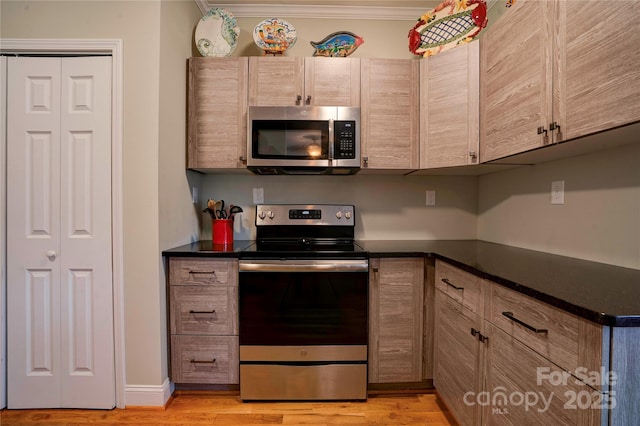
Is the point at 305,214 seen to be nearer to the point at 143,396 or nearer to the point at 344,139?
the point at 344,139

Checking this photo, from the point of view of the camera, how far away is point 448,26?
1853 mm

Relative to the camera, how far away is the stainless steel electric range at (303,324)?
65.5 inches

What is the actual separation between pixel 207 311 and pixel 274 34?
6.16 ft

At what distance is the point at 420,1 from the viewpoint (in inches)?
84.2

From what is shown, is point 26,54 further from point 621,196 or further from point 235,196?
point 621,196

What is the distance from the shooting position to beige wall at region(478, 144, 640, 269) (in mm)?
1188

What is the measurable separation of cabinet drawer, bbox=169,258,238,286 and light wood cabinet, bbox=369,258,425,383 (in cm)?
84

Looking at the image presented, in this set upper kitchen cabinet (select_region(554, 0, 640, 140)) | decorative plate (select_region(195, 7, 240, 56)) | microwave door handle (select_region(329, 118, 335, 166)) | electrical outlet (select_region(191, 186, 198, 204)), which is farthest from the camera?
electrical outlet (select_region(191, 186, 198, 204))

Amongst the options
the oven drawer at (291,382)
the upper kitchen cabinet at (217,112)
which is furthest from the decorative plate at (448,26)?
the oven drawer at (291,382)

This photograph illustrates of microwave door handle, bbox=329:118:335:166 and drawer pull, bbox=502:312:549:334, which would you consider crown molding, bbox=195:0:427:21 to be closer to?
microwave door handle, bbox=329:118:335:166

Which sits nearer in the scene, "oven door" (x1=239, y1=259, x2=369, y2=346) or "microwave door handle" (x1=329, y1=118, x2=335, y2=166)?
"oven door" (x1=239, y1=259, x2=369, y2=346)

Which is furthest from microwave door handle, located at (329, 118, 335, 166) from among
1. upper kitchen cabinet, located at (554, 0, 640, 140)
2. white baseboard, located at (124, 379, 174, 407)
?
white baseboard, located at (124, 379, 174, 407)

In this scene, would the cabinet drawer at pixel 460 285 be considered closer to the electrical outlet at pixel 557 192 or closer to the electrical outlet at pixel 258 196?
the electrical outlet at pixel 557 192

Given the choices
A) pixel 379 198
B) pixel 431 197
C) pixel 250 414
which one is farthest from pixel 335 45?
pixel 250 414
